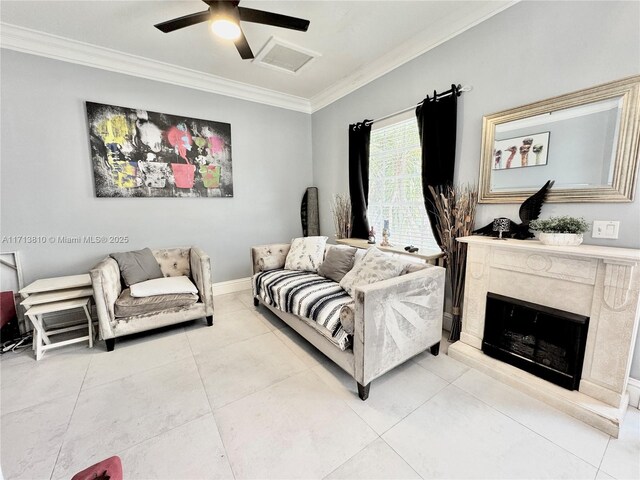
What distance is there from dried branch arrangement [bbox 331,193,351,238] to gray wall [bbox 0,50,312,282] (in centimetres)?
93

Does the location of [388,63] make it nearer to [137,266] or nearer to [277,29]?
[277,29]

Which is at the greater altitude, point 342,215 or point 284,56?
point 284,56

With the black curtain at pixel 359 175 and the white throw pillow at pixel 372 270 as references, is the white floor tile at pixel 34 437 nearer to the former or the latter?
the white throw pillow at pixel 372 270

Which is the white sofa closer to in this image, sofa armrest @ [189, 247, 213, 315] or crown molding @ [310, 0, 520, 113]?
sofa armrest @ [189, 247, 213, 315]

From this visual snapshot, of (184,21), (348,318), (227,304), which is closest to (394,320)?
(348,318)

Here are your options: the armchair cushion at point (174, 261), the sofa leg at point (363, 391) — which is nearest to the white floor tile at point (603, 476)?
the sofa leg at point (363, 391)

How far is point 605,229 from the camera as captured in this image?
170 centimetres

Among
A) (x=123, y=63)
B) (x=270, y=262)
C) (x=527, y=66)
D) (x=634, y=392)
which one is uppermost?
(x=123, y=63)

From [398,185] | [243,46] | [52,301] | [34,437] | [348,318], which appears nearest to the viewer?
[34,437]

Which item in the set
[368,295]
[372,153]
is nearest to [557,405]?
[368,295]

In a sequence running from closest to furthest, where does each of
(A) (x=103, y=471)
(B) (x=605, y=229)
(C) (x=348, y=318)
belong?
(A) (x=103, y=471), (B) (x=605, y=229), (C) (x=348, y=318)

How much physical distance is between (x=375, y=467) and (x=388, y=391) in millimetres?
561

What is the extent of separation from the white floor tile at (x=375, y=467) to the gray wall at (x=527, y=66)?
163cm

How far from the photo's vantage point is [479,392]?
1.81 metres
